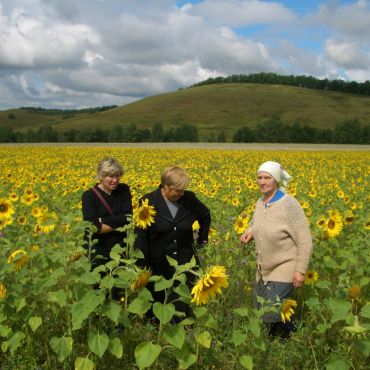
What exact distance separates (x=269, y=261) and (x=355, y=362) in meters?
0.99

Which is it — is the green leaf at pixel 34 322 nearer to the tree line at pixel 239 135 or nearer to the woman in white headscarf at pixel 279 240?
the woman in white headscarf at pixel 279 240

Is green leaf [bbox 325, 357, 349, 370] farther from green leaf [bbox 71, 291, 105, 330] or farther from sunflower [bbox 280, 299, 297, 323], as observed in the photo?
green leaf [bbox 71, 291, 105, 330]

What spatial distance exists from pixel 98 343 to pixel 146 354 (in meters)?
0.31

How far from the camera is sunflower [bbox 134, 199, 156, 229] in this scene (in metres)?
3.81

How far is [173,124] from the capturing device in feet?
325

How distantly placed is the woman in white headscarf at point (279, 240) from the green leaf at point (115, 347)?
4.38 ft

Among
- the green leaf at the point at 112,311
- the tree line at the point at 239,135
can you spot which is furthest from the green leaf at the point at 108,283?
the tree line at the point at 239,135

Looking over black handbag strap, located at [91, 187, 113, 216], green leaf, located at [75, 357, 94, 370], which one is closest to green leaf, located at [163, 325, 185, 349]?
green leaf, located at [75, 357, 94, 370]

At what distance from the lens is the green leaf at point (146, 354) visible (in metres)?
2.71

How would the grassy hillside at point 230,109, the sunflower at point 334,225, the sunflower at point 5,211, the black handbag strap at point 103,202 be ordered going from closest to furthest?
1. the black handbag strap at point 103,202
2. the sunflower at point 334,225
3. the sunflower at point 5,211
4. the grassy hillside at point 230,109

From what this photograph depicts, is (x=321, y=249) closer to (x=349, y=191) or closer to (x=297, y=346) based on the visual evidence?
(x=297, y=346)

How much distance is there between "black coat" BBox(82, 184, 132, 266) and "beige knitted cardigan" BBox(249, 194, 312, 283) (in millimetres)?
1215

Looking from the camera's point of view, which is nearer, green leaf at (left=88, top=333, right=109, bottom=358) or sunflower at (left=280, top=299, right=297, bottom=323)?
green leaf at (left=88, top=333, right=109, bottom=358)

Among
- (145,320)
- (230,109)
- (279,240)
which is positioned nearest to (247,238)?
(279,240)
